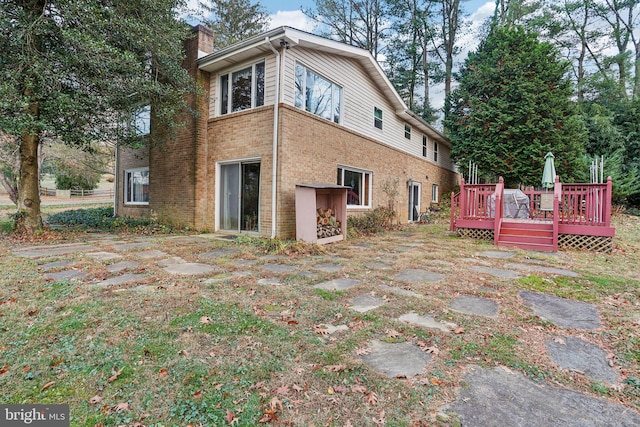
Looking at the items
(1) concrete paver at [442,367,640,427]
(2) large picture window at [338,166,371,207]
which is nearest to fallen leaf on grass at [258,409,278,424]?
(1) concrete paver at [442,367,640,427]

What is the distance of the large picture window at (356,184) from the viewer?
10.4 metres

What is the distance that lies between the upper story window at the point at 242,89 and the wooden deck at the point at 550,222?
21.4 ft

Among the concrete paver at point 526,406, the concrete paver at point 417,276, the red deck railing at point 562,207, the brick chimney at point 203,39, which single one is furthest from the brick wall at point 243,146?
the concrete paver at point 526,406

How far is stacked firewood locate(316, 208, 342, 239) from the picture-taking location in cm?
808

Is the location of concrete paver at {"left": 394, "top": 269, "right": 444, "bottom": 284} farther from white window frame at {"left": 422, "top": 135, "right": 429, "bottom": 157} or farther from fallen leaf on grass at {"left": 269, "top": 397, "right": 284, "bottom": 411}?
white window frame at {"left": 422, "top": 135, "right": 429, "bottom": 157}

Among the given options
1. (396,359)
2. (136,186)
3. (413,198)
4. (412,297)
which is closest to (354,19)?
(413,198)

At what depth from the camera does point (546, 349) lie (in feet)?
8.46

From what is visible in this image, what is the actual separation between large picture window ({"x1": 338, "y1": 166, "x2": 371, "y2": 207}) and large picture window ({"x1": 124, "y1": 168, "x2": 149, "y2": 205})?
23.2 ft

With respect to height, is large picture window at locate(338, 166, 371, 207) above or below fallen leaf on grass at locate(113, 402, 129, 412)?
above

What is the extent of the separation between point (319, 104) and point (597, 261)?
7.62 meters

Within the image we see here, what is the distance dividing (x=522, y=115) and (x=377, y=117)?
319 inches

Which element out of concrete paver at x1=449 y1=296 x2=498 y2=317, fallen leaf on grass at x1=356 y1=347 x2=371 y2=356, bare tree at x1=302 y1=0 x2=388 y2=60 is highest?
bare tree at x1=302 y1=0 x2=388 y2=60

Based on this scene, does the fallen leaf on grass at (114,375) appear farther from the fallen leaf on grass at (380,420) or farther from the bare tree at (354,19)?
the bare tree at (354,19)

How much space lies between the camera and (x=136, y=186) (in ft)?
38.6
